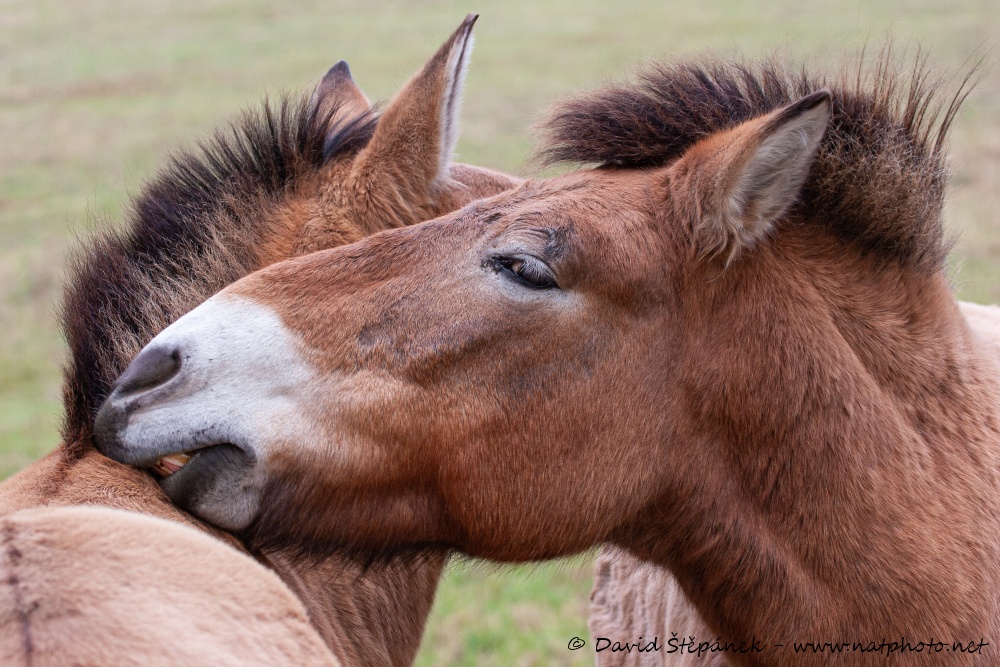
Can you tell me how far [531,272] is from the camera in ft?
8.29

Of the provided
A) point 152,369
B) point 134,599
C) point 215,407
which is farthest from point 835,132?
point 134,599

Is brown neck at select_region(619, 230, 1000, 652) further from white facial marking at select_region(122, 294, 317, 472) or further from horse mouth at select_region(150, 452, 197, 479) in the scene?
horse mouth at select_region(150, 452, 197, 479)

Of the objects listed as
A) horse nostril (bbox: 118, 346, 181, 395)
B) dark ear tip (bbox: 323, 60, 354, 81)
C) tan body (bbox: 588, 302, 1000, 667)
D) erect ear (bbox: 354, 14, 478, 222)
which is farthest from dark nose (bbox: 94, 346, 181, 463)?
dark ear tip (bbox: 323, 60, 354, 81)

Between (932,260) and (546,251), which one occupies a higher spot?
(546,251)

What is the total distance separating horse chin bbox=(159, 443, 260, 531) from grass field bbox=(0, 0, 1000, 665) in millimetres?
1299

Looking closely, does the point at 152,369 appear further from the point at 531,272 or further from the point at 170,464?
the point at 531,272

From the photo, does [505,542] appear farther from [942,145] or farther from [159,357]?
[942,145]

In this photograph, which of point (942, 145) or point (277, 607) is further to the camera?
point (942, 145)

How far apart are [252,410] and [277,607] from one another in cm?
48

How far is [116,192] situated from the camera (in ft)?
49.1

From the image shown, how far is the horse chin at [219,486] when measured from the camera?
2.38m

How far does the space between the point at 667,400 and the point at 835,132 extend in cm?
92

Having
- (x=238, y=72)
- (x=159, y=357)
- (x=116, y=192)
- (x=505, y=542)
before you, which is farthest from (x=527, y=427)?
(x=238, y=72)

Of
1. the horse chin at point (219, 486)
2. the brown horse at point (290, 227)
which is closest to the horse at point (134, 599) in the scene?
the horse chin at point (219, 486)
